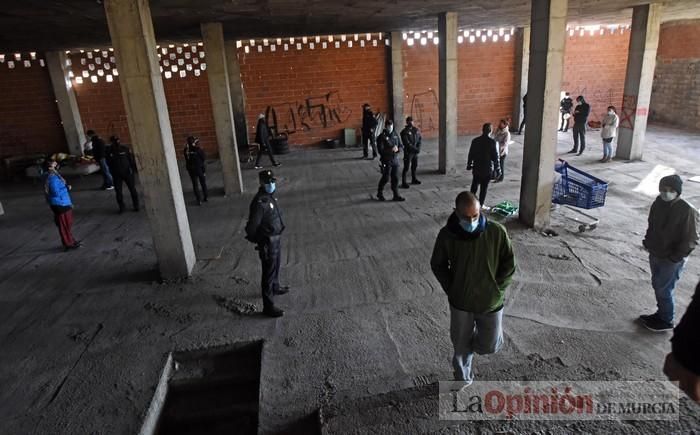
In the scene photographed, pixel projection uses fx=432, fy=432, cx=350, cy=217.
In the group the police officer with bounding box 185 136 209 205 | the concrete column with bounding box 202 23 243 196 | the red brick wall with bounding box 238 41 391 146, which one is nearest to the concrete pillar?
the concrete column with bounding box 202 23 243 196

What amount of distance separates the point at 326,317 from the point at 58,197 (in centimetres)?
626

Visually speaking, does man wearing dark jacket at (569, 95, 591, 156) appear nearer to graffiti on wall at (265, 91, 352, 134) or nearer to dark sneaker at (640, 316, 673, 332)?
graffiti on wall at (265, 91, 352, 134)

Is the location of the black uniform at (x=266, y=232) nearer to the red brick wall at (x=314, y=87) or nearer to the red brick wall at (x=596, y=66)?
the red brick wall at (x=314, y=87)

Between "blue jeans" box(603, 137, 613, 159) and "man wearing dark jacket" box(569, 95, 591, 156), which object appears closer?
"blue jeans" box(603, 137, 613, 159)

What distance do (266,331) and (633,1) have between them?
43.2ft

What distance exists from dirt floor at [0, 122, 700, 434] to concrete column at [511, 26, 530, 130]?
31.6ft

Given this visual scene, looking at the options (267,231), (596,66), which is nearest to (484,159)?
(267,231)

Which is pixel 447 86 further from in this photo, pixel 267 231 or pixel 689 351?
pixel 689 351

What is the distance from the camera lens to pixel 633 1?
1190 centimetres

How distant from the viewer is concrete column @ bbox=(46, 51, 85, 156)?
1664 cm

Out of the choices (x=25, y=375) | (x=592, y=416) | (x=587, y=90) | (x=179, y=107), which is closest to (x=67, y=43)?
(x=179, y=107)

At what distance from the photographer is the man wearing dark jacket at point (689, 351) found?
2.20m

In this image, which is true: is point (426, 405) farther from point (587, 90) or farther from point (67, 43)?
point (587, 90)

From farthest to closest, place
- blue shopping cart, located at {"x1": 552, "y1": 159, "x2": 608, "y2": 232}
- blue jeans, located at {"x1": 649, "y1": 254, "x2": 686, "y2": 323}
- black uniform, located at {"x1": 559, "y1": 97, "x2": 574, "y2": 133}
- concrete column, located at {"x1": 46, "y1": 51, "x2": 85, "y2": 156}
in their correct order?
1. black uniform, located at {"x1": 559, "y1": 97, "x2": 574, "y2": 133}
2. concrete column, located at {"x1": 46, "y1": 51, "x2": 85, "y2": 156}
3. blue shopping cart, located at {"x1": 552, "y1": 159, "x2": 608, "y2": 232}
4. blue jeans, located at {"x1": 649, "y1": 254, "x2": 686, "y2": 323}
